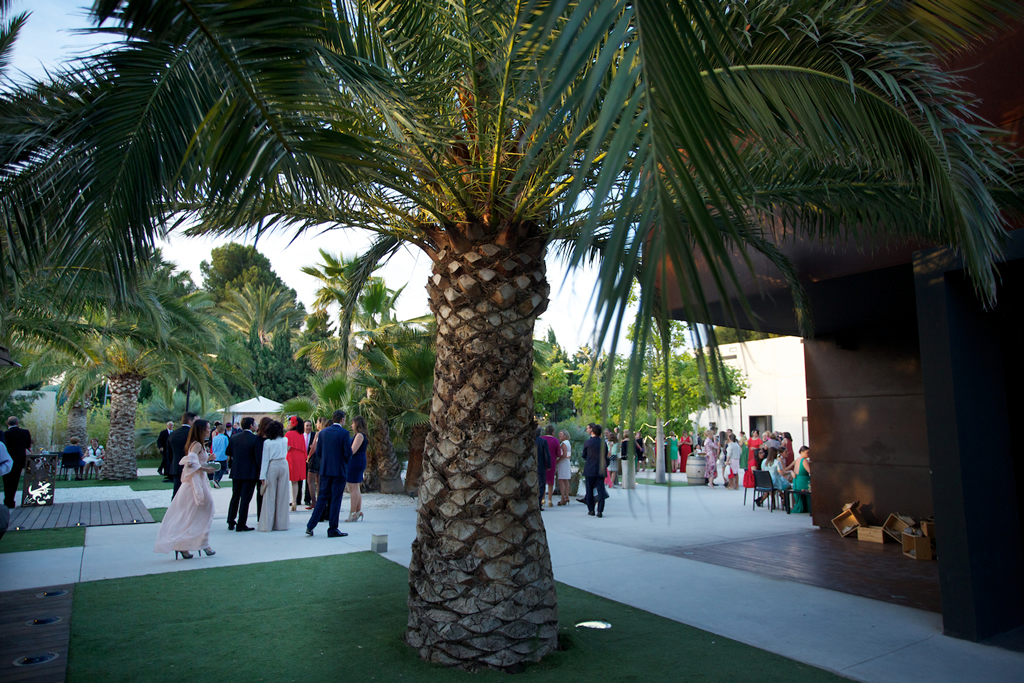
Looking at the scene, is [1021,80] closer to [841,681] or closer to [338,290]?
[841,681]

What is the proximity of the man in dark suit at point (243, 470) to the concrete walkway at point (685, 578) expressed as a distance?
38cm

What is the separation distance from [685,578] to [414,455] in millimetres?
9388

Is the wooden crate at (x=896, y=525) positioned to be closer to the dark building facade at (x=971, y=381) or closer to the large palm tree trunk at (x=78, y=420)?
the dark building facade at (x=971, y=381)

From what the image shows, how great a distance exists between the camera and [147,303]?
11.6m

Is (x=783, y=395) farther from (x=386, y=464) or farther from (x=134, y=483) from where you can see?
(x=134, y=483)

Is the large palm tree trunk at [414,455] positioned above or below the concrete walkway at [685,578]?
above

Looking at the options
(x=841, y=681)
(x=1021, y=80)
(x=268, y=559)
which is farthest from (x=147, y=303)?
(x=1021, y=80)

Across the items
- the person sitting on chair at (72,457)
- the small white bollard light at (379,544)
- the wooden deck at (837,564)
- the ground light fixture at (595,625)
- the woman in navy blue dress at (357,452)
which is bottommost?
the ground light fixture at (595,625)

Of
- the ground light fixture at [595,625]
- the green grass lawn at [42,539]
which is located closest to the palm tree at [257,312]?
the green grass lawn at [42,539]

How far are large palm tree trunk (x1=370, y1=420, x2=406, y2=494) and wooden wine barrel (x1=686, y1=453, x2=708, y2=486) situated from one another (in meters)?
9.91

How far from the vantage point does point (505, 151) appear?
180 inches

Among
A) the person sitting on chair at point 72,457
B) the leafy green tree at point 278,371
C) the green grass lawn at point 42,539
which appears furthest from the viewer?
the leafy green tree at point 278,371

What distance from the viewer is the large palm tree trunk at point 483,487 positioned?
14.8ft

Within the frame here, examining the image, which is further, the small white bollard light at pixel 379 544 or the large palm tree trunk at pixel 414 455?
the large palm tree trunk at pixel 414 455
